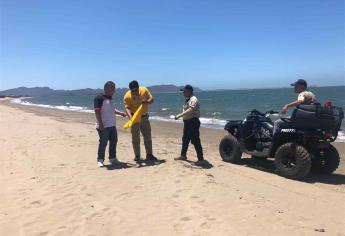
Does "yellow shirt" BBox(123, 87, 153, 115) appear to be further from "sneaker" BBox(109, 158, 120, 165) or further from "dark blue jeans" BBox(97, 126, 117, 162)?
"sneaker" BBox(109, 158, 120, 165)

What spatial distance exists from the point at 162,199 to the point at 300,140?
3.02 metres

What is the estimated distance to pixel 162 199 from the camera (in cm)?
530

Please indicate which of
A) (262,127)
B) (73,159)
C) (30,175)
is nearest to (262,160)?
(262,127)

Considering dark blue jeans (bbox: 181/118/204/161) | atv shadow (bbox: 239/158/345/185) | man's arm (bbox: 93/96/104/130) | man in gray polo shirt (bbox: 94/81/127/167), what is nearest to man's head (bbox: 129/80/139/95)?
man in gray polo shirt (bbox: 94/81/127/167)

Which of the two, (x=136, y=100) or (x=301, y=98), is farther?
(x=136, y=100)

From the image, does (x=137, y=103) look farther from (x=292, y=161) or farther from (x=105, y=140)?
(x=292, y=161)

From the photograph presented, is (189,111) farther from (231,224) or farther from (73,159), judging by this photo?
(231,224)

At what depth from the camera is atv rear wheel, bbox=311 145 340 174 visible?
A: 713cm

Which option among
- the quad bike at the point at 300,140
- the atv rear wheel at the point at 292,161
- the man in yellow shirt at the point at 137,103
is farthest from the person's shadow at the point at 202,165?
the atv rear wheel at the point at 292,161

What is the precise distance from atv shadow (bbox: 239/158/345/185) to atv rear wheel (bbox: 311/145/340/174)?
123 mm

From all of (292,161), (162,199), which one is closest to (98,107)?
(162,199)

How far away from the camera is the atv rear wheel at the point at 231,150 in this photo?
8.30m

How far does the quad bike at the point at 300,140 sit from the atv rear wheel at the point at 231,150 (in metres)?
0.02

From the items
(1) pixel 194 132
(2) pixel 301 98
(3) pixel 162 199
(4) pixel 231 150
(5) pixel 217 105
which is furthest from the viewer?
(5) pixel 217 105
